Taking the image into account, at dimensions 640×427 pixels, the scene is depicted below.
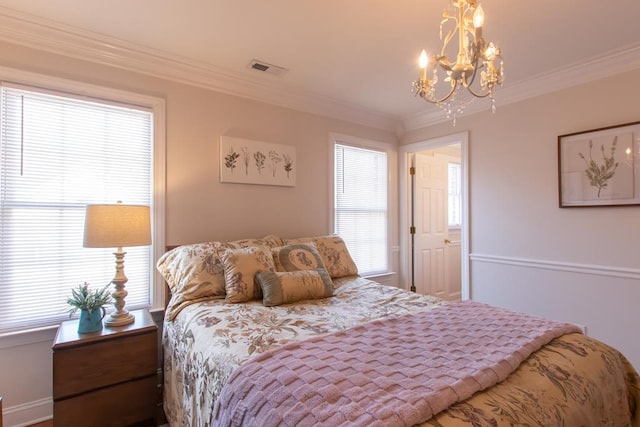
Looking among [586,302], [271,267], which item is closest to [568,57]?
[586,302]

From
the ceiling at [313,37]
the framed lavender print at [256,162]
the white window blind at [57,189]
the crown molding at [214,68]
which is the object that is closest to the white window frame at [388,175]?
the crown molding at [214,68]

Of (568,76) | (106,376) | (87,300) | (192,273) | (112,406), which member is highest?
(568,76)

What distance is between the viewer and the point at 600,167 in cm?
251

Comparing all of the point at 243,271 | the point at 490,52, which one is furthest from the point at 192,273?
the point at 490,52

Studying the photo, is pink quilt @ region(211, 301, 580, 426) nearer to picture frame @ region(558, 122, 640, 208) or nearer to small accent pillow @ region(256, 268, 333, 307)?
small accent pillow @ region(256, 268, 333, 307)

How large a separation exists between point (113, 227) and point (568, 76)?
11.7 ft

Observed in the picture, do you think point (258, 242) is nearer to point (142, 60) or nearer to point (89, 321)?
point (89, 321)

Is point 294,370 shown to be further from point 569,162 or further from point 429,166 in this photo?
point 429,166

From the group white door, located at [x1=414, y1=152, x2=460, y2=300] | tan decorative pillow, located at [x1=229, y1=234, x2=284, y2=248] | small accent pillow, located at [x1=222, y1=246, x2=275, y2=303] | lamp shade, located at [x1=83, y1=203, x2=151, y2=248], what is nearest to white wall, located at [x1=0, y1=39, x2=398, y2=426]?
tan decorative pillow, located at [x1=229, y1=234, x2=284, y2=248]

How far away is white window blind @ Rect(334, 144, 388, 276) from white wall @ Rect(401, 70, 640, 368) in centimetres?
97

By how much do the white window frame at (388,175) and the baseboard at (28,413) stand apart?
2.55 m

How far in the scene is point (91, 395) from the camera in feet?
5.62

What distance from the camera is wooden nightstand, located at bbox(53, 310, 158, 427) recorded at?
1.65 m

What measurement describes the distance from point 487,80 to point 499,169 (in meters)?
1.88
